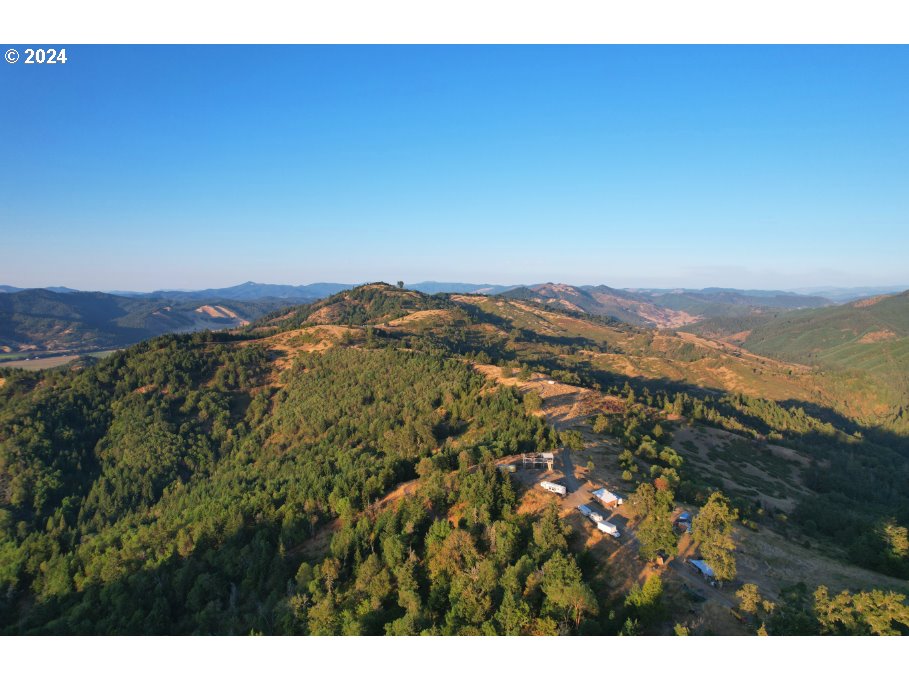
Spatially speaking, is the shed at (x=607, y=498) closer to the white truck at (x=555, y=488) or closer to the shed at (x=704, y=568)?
the white truck at (x=555, y=488)

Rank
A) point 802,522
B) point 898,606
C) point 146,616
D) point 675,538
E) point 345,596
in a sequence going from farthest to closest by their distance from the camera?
point 802,522
point 146,616
point 345,596
point 675,538
point 898,606

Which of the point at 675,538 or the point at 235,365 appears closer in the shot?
the point at 675,538

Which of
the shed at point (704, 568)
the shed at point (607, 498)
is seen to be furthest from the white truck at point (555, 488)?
the shed at point (704, 568)

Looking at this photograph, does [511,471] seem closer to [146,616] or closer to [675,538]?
[675,538]

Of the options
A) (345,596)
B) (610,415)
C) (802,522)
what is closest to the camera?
(345,596)

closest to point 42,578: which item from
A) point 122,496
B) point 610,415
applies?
point 122,496
